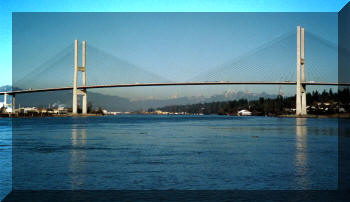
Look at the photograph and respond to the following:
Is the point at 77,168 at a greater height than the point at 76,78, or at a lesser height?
lesser

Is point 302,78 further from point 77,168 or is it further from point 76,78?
point 77,168

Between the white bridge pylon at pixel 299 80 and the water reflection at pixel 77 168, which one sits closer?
the water reflection at pixel 77 168

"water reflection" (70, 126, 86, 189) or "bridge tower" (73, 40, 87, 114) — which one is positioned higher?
"bridge tower" (73, 40, 87, 114)

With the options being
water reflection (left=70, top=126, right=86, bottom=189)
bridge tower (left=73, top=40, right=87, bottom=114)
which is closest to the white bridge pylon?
bridge tower (left=73, top=40, right=87, bottom=114)

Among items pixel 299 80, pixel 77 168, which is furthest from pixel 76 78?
pixel 77 168

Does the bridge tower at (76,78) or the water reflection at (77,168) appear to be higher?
the bridge tower at (76,78)

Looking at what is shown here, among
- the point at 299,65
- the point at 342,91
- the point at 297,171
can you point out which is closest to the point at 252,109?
the point at 342,91

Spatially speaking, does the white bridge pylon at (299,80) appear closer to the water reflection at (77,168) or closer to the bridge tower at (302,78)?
the bridge tower at (302,78)

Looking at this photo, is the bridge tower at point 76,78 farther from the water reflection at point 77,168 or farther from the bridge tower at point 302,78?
the water reflection at point 77,168

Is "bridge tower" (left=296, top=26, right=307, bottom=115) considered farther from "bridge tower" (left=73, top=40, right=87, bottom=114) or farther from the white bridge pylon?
"bridge tower" (left=73, top=40, right=87, bottom=114)

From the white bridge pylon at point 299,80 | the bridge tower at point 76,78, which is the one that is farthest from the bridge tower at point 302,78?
the bridge tower at point 76,78

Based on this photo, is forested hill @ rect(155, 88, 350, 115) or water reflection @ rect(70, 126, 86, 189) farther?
forested hill @ rect(155, 88, 350, 115)
